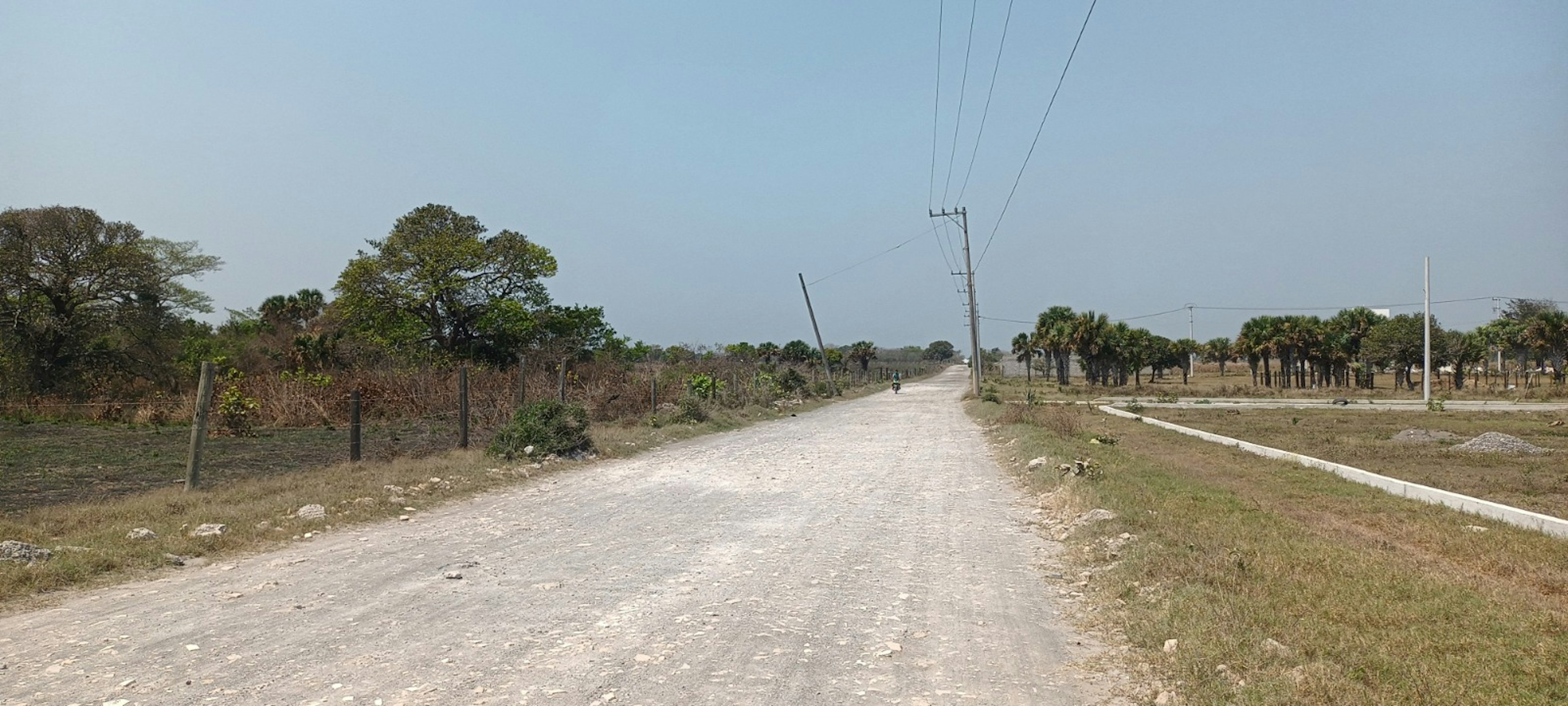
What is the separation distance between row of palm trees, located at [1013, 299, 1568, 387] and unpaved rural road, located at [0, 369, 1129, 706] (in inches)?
2530

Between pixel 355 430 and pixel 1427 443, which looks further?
pixel 1427 443

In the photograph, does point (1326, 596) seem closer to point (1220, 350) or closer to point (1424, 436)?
point (1424, 436)

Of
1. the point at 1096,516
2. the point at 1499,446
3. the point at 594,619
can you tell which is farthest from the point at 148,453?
the point at 1499,446

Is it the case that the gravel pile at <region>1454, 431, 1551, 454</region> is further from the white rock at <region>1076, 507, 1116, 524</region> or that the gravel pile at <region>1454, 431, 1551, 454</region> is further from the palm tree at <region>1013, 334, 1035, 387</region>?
the palm tree at <region>1013, 334, 1035, 387</region>

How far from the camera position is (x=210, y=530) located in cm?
808

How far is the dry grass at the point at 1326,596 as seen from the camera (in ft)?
14.4

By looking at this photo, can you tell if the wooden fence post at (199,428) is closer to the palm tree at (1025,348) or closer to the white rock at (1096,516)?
the white rock at (1096,516)

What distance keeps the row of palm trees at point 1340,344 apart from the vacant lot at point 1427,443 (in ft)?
100

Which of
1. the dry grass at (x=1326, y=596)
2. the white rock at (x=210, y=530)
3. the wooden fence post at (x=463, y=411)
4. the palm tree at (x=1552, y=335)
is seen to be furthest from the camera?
the palm tree at (x=1552, y=335)

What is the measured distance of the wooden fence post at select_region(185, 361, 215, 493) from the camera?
10102 mm

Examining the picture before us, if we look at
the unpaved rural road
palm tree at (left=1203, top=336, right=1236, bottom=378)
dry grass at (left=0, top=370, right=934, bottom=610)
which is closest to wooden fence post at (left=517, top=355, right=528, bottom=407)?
dry grass at (left=0, top=370, right=934, bottom=610)

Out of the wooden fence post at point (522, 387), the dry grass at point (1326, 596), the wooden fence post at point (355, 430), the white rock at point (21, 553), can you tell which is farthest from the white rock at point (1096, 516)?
the wooden fence post at point (522, 387)

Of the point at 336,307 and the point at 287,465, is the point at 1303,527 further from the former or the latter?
the point at 336,307

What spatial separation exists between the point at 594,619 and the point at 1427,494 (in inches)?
481
